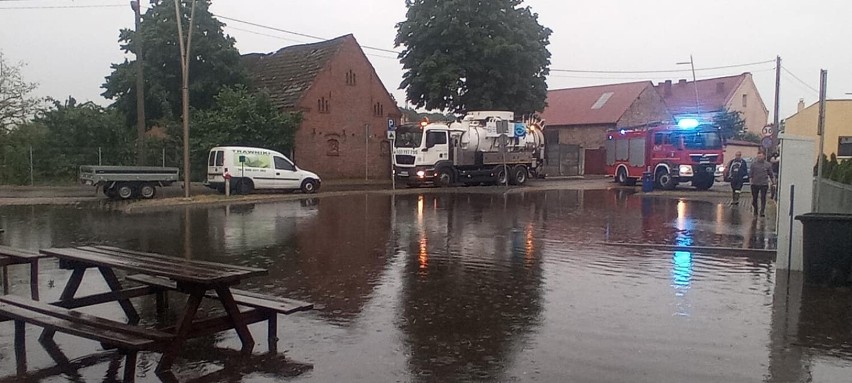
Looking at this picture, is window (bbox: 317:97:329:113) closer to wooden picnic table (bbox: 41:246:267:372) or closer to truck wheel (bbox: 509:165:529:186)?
truck wheel (bbox: 509:165:529:186)

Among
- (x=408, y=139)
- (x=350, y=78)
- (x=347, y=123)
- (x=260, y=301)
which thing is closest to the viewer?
(x=260, y=301)

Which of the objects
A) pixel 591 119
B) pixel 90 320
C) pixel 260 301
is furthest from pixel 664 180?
pixel 90 320

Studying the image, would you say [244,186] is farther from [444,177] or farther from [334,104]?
[334,104]

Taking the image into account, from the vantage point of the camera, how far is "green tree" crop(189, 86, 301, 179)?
109 ft

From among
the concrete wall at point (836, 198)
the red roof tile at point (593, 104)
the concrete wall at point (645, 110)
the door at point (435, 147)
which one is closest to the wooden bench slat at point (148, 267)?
the concrete wall at point (836, 198)

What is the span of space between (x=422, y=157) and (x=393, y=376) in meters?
26.9

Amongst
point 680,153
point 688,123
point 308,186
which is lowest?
point 308,186

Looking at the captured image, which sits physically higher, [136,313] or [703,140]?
[703,140]

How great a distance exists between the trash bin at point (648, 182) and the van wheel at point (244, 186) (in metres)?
15.9

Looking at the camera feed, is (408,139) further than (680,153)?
Yes

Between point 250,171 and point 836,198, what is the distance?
19.1m

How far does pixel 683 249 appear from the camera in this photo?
1277 centimetres

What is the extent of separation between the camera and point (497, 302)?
8469 millimetres

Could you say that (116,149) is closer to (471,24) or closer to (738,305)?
(471,24)
